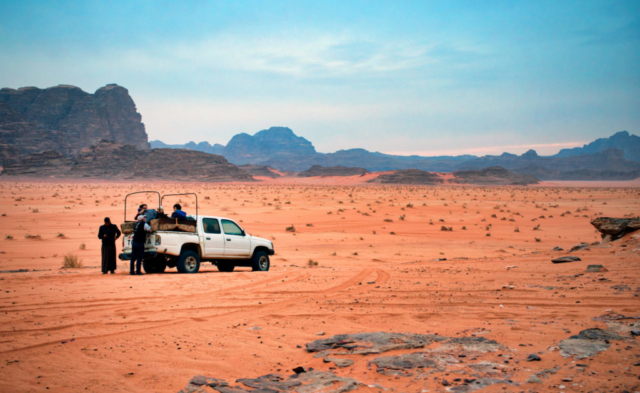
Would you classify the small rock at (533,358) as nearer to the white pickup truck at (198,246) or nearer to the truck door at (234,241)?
the white pickup truck at (198,246)

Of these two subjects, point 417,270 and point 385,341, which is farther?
point 417,270

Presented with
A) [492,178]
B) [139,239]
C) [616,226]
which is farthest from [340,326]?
[492,178]

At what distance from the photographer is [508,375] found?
534cm

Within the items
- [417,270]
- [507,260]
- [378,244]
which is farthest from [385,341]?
[378,244]

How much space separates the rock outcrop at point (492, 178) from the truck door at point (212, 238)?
428 feet

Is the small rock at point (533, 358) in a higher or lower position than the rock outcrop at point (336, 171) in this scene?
lower

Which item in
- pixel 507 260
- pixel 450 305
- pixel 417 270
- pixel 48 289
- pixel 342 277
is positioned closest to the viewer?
pixel 450 305

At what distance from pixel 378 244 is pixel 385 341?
16081mm

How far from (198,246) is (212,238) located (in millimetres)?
469

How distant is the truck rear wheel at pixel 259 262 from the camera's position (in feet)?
48.2

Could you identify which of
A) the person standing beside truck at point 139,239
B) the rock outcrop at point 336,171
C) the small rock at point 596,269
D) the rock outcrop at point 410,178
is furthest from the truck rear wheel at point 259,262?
the rock outcrop at point 336,171

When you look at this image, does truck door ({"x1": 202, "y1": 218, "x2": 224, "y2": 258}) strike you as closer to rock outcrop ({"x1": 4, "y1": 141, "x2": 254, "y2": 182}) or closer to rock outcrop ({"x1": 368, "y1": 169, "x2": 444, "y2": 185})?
rock outcrop ({"x1": 368, "y1": 169, "x2": 444, "y2": 185})

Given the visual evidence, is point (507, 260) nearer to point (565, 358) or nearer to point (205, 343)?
point (565, 358)

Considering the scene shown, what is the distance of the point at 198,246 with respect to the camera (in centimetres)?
1362
